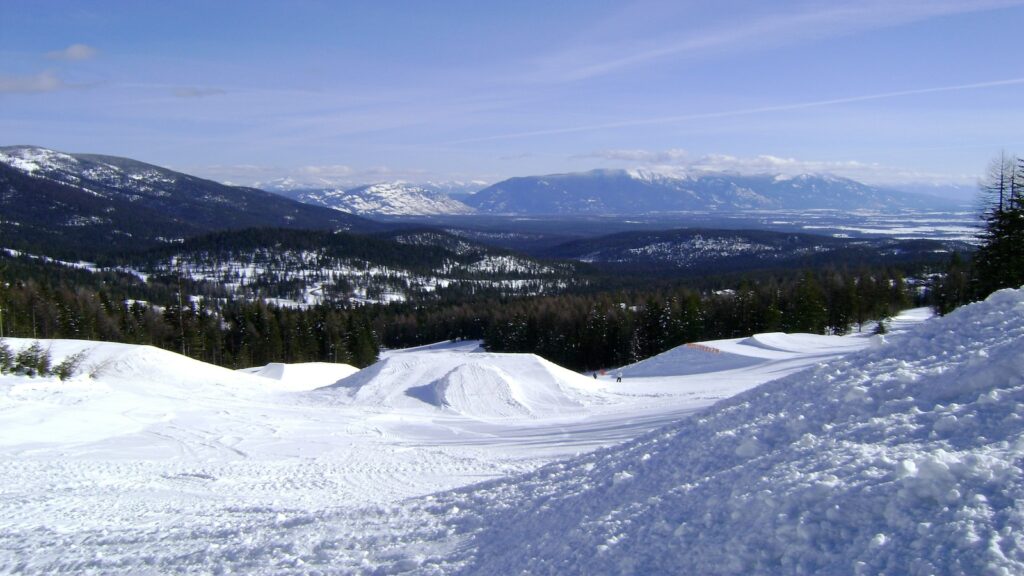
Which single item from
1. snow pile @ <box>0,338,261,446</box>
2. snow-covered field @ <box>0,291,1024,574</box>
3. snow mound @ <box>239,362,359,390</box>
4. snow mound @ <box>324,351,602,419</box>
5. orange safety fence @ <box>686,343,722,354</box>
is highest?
snow-covered field @ <box>0,291,1024,574</box>

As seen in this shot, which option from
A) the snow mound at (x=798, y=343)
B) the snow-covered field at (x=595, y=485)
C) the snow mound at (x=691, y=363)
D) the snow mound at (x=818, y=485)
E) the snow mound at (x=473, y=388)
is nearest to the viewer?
the snow mound at (x=818, y=485)

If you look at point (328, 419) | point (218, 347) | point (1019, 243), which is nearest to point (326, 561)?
point (328, 419)

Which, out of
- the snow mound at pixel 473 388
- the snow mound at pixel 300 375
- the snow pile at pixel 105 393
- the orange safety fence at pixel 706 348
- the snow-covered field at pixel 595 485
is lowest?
the snow mound at pixel 300 375

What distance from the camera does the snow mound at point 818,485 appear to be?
5.39 metres

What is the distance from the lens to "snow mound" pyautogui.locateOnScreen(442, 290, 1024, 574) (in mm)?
5387

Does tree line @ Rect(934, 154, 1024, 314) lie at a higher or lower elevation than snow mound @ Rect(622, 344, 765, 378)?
higher

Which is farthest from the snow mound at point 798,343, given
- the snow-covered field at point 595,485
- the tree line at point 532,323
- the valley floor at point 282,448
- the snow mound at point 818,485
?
the snow mound at point 818,485

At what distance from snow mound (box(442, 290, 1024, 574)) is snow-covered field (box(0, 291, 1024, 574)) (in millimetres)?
29

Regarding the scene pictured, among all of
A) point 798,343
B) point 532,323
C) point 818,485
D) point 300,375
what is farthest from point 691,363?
point 818,485

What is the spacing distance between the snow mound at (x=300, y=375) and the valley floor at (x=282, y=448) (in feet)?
0.78

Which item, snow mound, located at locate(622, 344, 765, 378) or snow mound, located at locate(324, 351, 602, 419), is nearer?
snow mound, located at locate(324, 351, 602, 419)

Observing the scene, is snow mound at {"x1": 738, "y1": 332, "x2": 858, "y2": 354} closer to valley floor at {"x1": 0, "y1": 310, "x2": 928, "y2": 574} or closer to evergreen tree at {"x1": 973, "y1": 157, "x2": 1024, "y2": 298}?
valley floor at {"x1": 0, "y1": 310, "x2": 928, "y2": 574}

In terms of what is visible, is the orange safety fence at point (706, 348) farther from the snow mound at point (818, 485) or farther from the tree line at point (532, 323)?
the snow mound at point (818, 485)

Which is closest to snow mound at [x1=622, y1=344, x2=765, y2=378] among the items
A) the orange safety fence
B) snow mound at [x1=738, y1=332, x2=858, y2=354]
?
the orange safety fence
